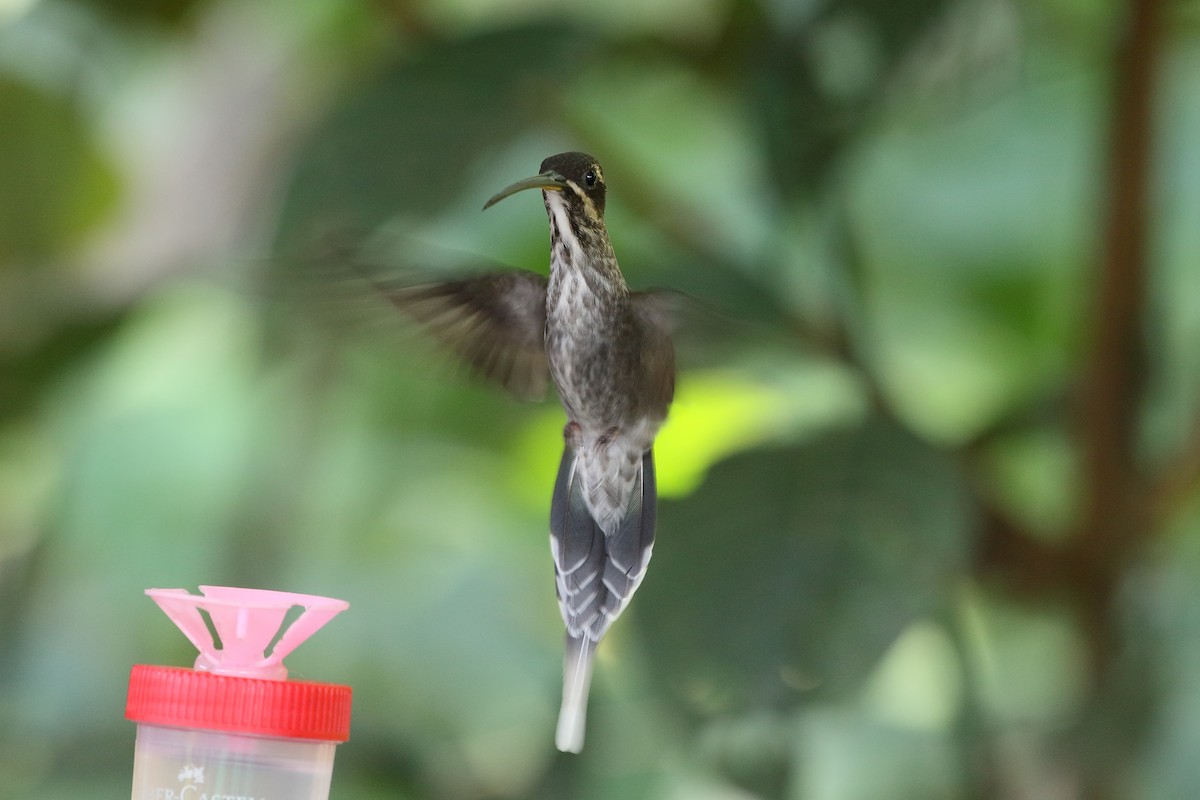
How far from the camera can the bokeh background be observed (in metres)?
0.88

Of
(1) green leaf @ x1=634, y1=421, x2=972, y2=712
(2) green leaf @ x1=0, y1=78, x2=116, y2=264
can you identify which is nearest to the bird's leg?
(1) green leaf @ x1=634, y1=421, x2=972, y2=712

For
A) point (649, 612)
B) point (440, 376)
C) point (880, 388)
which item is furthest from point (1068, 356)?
point (440, 376)

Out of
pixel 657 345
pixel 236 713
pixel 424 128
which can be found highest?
pixel 424 128

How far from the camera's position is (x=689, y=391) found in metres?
0.58

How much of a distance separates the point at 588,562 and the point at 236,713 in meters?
0.13

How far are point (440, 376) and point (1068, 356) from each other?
850 millimetres

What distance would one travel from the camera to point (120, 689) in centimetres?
138

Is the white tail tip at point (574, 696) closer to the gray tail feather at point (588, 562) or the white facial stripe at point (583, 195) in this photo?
the gray tail feather at point (588, 562)

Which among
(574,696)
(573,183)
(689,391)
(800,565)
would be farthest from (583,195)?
(800,565)

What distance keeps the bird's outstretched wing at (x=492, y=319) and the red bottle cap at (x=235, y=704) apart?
12cm

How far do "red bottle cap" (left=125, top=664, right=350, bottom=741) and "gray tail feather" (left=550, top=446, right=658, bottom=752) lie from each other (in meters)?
→ 0.10

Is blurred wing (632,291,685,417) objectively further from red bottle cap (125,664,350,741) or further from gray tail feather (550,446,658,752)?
red bottle cap (125,664,350,741)

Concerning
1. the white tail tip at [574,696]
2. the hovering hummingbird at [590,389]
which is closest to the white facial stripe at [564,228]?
the hovering hummingbird at [590,389]

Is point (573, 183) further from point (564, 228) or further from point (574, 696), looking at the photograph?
point (574, 696)
